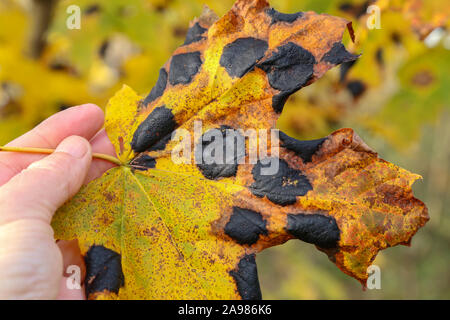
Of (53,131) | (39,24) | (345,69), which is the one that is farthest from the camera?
(39,24)

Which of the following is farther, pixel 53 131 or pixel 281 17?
pixel 53 131

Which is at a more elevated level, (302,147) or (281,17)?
(281,17)

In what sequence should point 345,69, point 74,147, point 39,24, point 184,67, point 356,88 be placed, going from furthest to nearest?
point 356,88, point 39,24, point 345,69, point 74,147, point 184,67

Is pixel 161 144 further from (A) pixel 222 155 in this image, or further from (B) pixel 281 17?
(B) pixel 281 17

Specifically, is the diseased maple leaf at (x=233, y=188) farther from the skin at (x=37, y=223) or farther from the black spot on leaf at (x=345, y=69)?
the black spot on leaf at (x=345, y=69)

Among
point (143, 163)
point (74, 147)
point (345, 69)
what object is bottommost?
point (143, 163)

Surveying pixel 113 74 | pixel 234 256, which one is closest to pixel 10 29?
pixel 113 74

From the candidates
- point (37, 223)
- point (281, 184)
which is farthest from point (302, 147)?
point (37, 223)
